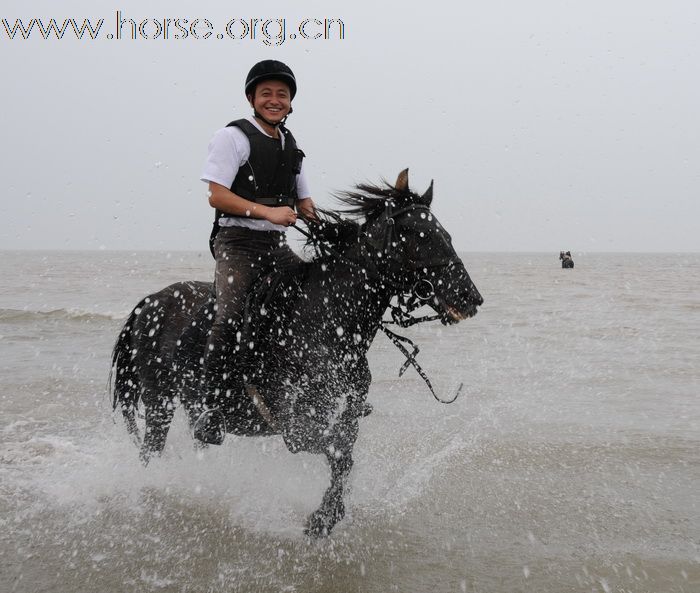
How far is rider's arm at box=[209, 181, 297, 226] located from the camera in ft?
12.3

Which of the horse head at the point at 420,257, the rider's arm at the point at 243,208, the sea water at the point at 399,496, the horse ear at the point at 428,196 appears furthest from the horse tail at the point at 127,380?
the horse ear at the point at 428,196

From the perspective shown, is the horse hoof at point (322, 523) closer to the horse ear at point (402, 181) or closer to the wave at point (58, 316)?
the horse ear at point (402, 181)

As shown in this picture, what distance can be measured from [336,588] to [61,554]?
166cm

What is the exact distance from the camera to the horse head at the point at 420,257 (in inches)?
136

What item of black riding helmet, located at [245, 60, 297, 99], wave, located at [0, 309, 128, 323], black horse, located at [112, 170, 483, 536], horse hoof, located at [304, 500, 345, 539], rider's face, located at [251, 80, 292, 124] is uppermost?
black riding helmet, located at [245, 60, 297, 99]

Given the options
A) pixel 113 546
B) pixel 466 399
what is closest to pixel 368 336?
pixel 113 546

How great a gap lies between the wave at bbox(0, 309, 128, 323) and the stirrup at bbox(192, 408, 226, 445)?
15.0 meters

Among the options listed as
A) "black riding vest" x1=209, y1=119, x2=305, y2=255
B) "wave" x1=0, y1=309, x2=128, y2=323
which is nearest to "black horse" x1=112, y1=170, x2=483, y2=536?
"black riding vest" x1=209, y1=119, x2=305, y2=255

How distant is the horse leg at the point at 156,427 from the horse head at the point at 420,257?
2146 mm

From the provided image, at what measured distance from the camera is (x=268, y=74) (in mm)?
4039

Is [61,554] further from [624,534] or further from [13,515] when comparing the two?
[624,534]

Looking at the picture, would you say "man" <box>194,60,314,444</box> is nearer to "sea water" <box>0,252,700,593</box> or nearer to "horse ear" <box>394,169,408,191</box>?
"horse ear" <box>394,169,408,191</box>

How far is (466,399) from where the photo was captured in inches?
321

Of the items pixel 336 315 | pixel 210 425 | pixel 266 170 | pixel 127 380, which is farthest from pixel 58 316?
pixel 336 315
